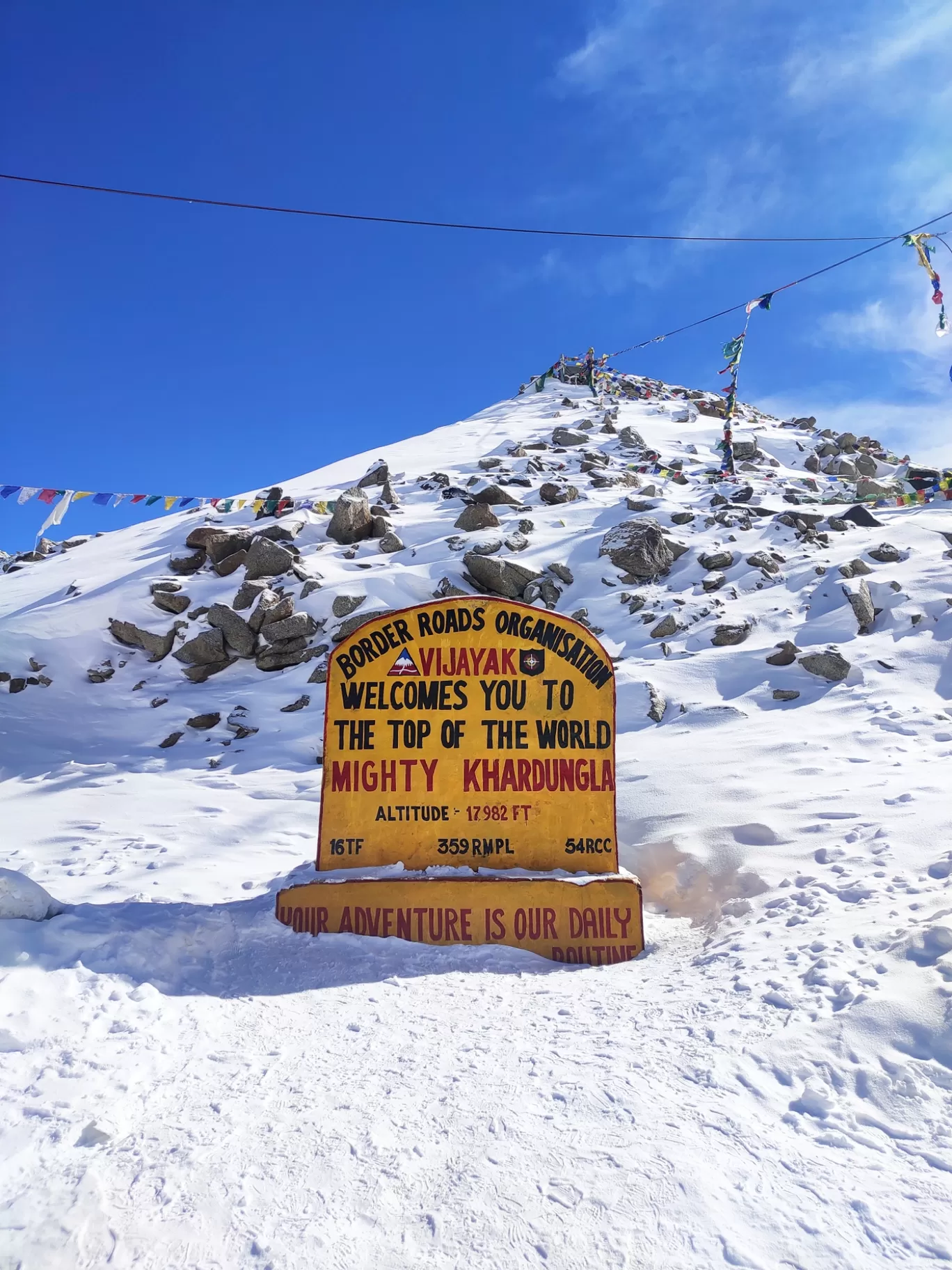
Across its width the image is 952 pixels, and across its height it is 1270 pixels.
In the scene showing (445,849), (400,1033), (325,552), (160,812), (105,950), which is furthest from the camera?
(325,552)

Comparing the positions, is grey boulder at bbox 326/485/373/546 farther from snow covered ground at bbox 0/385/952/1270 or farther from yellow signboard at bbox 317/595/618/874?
yellow signboard at bbox 317/595/618/874

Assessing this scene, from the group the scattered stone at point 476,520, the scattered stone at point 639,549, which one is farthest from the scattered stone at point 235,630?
the scattered stone at point 639,549

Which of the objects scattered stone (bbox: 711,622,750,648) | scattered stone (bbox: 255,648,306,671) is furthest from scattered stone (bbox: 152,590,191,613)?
scattered stone (bbox: 711,622,750,648)

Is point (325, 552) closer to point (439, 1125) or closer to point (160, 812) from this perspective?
point (160, 812)

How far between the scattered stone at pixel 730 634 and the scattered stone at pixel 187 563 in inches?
399

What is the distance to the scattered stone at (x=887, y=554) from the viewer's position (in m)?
12.6

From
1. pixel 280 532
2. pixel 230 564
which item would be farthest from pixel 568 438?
pixel 230 564

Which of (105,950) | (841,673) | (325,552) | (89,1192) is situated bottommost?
(89,1192)

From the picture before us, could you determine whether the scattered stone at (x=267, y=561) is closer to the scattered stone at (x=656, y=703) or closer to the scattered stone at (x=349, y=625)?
the scattered stone at (x=349, y=625)

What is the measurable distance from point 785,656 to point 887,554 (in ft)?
13.5

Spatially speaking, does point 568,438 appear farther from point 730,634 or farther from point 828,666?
point 828,666

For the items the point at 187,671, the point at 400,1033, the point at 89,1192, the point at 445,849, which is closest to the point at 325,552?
the point at 187,671

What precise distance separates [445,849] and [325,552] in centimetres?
1144

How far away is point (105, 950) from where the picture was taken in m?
3.88
